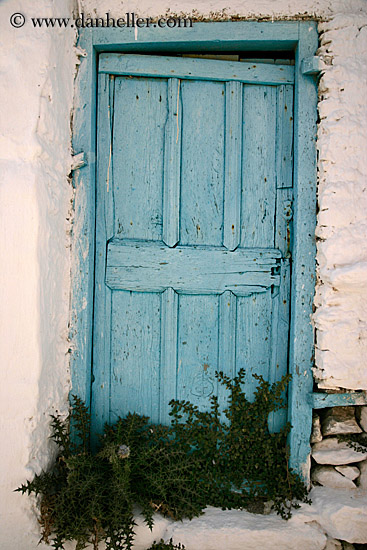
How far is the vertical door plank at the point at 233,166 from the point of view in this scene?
212cm

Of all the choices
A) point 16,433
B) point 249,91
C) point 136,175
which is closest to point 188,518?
point 16,433

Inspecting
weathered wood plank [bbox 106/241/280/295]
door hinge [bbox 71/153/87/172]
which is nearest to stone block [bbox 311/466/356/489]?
weathered wood plank [bbox 106/241/280/295]

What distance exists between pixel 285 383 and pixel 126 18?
6.48 feet

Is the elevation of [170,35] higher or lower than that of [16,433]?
higher

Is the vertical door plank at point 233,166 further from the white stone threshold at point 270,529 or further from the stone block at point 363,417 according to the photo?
the white stone threshold at point 270,529

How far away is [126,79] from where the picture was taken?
6.99ft

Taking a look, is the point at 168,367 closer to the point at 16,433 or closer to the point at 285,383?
the point at 285,383

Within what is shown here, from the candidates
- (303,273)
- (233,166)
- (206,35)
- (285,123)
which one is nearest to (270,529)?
(303,273)

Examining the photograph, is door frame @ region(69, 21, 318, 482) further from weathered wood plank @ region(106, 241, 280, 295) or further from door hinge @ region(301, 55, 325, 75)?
weathered wood plank @ region(106, 241, 280, 295)

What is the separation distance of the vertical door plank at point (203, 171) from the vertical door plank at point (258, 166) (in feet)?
0.43

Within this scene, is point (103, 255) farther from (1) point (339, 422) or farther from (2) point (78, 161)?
(1) point (339, 422)

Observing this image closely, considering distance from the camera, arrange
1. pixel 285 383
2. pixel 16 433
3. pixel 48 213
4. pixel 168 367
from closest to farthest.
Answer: pixel 16 433 < pixel 48 213 < pixel 285 383 < pixel 168 367

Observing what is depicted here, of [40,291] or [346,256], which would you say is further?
[346,256]

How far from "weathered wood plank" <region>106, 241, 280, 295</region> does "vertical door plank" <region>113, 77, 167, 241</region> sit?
0.11m
